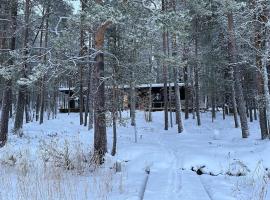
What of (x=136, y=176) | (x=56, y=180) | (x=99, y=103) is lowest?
(x=136, y=176)

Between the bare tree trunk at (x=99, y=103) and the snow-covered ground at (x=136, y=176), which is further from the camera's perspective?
the bare tree trunk at (x=99, y=103)

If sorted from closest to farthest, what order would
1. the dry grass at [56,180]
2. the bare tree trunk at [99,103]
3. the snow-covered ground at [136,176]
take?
the dry grass at [56,180]
the snow-covered ground at [136,176]
the bare tree trunk at [99,103]

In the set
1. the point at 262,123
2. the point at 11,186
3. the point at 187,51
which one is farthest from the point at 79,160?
the point at 187,51

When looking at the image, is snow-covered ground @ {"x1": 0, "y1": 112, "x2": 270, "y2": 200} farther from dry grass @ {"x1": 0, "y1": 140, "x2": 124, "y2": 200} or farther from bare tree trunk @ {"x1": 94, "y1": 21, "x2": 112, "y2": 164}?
A: bare tree trunk @ {"x1": 94, "y1": 21, "x2": 112, "y2": 164}

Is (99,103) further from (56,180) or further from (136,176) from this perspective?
(56,180)

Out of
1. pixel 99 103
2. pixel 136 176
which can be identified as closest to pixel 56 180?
pixel 136 176

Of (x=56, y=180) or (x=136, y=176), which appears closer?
(x=56, y=180)

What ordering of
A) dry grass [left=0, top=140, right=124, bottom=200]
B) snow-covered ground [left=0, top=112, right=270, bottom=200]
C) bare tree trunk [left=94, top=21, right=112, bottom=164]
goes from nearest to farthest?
dry grass [left=0, top=140, right=124, bottom=200], snow-covered ground [left=0, top=112, right=270, bottom=200], bare tree trunk [left=94, top=21, right=112, bottom=164]

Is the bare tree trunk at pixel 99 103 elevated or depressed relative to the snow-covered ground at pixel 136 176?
elevated

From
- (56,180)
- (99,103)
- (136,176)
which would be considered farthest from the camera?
(99,103)

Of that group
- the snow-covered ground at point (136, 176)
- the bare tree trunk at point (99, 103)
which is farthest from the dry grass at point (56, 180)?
the bare tree trunk at point (99, 103)

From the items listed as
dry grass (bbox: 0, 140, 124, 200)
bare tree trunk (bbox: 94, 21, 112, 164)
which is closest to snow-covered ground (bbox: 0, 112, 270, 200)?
dry grass (bbox: 0, 140, 124, 200)

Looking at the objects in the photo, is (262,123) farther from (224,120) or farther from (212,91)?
(224,120)

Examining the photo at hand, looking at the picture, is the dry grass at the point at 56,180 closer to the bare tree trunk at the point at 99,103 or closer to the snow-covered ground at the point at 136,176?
the snow-covered ground at the point at 136,176
